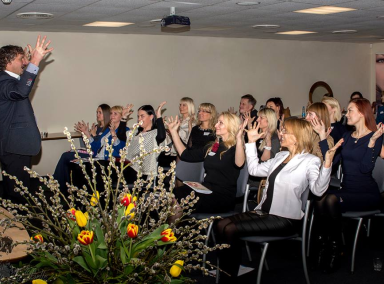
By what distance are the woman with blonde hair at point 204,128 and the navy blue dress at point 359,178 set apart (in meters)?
2.00

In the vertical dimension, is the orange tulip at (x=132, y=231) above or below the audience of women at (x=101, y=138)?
above

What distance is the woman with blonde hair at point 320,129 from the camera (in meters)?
4.66

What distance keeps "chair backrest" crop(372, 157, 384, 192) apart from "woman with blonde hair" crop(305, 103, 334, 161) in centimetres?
46

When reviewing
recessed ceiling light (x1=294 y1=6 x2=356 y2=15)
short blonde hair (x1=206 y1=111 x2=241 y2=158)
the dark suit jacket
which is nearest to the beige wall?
recessed ceiling light (x1=294 y1=6 x2=356 y2=15)

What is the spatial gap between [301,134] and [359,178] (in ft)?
2.93

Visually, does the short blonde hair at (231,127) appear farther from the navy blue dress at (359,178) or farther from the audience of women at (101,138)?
the audience of women at (101,138)

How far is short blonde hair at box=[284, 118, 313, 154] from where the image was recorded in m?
3.95

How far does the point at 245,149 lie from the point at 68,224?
281 centimetres

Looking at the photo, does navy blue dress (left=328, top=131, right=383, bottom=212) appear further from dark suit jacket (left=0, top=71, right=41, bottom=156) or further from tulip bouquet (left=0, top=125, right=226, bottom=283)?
tulip bouquet (left=0, top=125, right=226, bottom=283)

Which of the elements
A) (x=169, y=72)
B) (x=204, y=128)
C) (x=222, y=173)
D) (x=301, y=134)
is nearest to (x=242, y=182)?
(x=222, y=173)

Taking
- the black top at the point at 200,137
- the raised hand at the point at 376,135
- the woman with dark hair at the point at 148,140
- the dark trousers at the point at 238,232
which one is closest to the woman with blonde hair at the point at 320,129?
the raised hand at the point at 376,135

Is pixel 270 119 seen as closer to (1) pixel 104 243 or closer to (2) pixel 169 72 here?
(1) pixel 104 243

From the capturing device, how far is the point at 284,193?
152 inches

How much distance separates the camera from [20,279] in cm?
163
